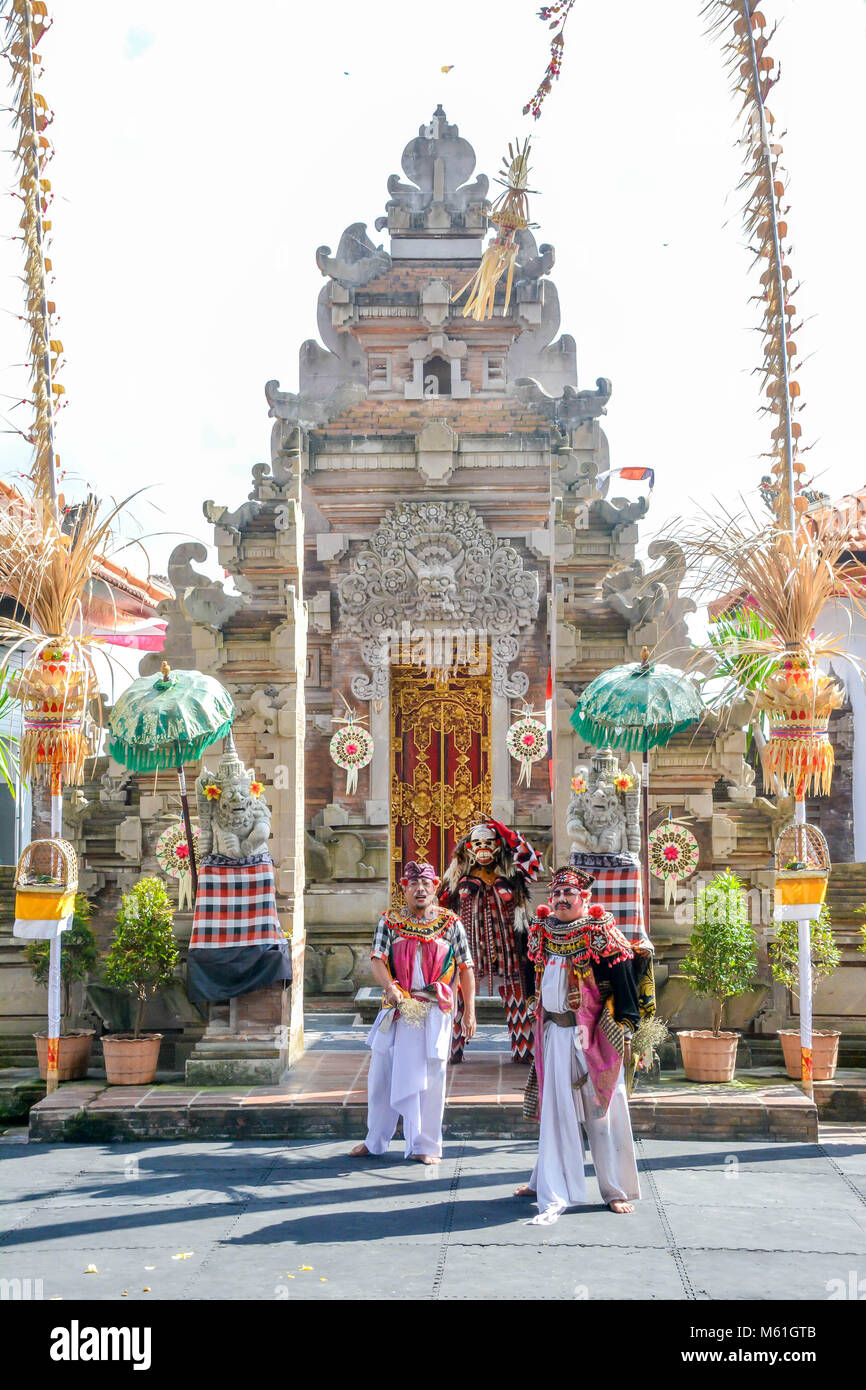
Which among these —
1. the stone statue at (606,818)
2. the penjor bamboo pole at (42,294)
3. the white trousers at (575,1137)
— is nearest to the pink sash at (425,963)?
the white trousers at (575,1137)

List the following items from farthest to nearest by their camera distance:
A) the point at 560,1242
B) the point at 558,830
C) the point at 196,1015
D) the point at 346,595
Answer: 1. the point at 346,595
2. the point at 558,830
3. the point at 196,1015
4. the point at 560,1242

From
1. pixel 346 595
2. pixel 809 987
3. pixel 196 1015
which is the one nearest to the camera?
pixel 809 987

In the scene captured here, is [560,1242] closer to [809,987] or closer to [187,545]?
[809,987]

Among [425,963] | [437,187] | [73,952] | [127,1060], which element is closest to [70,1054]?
[127,1060]

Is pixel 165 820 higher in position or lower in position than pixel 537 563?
lower

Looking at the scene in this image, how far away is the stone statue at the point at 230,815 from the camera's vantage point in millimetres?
9359

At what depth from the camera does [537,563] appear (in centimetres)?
1492

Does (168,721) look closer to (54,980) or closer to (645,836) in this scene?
(54,980)

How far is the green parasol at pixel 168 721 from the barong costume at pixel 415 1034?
2035mm

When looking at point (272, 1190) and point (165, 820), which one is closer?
point (272, 1190)

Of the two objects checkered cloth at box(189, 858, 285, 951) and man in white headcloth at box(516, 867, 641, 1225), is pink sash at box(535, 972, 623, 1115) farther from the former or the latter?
Result: checkered cloth at box(189, 858, 285, 951)

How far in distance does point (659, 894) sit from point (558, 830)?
3.65 feet

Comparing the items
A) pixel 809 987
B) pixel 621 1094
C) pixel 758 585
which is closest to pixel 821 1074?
pixel 809 987

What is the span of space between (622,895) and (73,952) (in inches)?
161
